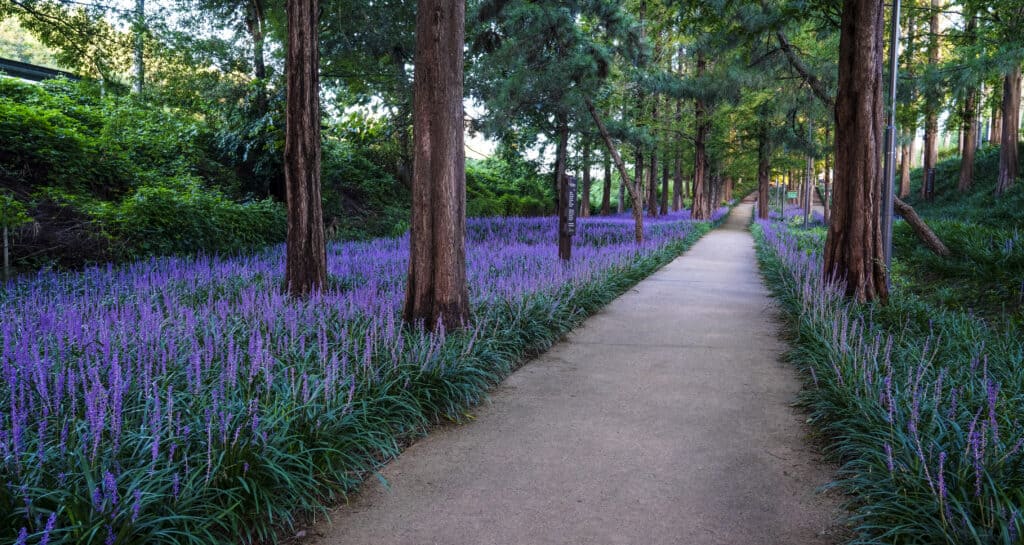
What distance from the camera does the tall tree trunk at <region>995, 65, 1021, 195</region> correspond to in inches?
846

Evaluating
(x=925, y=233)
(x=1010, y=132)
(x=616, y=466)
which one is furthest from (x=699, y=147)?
(x=616, y=466)

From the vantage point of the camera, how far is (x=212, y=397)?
3.23 metres

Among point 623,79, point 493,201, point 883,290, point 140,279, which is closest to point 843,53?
point 883,290

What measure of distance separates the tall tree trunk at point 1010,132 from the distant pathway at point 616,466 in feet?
73.8

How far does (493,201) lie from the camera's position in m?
28.4

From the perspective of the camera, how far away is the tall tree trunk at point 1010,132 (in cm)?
2150

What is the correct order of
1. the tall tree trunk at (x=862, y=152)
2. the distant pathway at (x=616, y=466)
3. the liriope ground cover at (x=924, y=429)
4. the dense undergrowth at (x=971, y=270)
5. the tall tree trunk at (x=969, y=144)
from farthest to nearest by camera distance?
the tall tree trunk at (x=969, y=144) → the dense undergrowth at (x=971, y=270) → the tall tree trunk at (x=862, y=152) → the distant pathway at (x=616, y=466) → the liriope ground cover at (x=924, y=429)

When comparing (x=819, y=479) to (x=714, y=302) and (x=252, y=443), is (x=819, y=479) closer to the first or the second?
(x=252, y=443)

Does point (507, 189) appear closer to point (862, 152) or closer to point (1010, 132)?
point (1010, 132)

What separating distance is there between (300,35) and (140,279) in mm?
3697

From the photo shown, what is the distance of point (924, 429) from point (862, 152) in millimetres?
5571

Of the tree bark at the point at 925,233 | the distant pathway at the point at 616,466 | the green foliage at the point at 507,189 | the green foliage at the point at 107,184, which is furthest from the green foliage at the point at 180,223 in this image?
the green foliage at the point at 507,189

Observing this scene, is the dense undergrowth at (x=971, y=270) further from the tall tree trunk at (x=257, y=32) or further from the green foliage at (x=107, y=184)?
the tall tree trunk at (x=257, y=32)

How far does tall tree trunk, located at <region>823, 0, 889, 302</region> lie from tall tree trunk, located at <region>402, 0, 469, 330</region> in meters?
5.40
